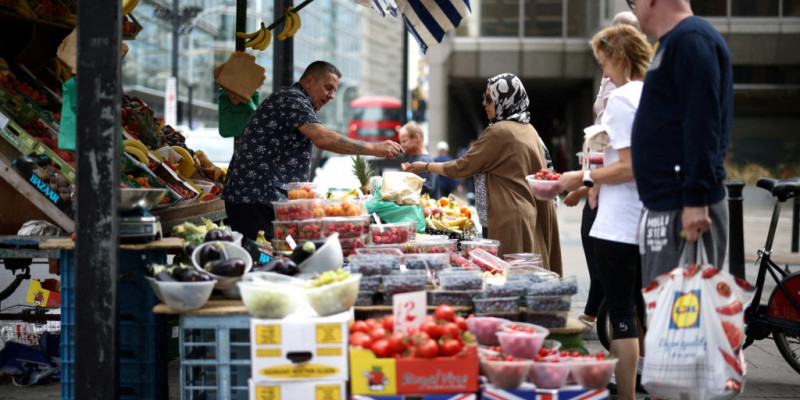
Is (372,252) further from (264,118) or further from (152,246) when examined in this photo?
(264,118)

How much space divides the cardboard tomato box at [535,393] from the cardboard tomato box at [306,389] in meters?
0.63

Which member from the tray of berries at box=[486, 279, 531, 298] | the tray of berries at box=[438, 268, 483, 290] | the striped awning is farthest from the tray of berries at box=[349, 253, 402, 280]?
the striped awning

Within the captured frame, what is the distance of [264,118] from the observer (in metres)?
5.77

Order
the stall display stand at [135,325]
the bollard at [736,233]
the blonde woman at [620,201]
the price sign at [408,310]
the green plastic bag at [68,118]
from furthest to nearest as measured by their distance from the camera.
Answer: the bollard at [736,233], the green plastic bag at [68,118], the stall display stand at [135,325], the blonde woman at [620,201], the price sign at [408,310]

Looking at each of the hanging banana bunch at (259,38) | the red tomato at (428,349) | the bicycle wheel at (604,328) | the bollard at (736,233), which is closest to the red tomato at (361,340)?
the red tomato at (428,349)

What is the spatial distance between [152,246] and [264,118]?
1.84 meters

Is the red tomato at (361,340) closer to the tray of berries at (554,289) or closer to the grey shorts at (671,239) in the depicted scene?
the tray of berries at (554,289)

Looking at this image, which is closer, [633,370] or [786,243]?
[633,370]

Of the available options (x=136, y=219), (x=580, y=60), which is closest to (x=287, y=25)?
(x=136, y=219)

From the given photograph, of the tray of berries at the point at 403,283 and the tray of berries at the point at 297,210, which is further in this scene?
the tray of berries at the point at 297,210

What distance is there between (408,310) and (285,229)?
149 cm

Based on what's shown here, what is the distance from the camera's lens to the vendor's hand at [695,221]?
11.2 ft

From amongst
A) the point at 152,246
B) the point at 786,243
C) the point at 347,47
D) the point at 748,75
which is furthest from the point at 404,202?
the point at 347,47

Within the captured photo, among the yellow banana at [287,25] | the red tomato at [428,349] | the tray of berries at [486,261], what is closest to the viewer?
the red tomato at [428,349]
